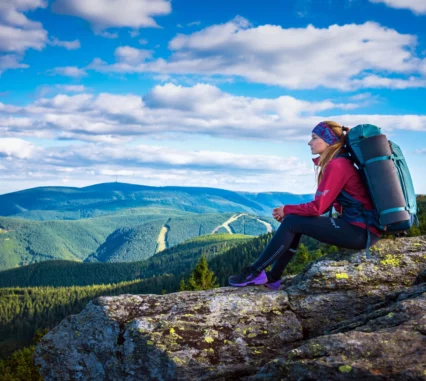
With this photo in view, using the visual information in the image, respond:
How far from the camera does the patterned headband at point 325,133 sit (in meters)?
11.1

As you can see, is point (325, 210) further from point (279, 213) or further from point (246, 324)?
point (246, 324)

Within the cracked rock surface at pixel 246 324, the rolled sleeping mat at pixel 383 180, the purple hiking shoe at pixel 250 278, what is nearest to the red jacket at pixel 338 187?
the rolled sleeping mat at pixel 383 180

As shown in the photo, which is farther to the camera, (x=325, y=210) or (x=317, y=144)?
(x=317, y=144)

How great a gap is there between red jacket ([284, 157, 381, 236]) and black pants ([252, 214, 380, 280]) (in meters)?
0.24

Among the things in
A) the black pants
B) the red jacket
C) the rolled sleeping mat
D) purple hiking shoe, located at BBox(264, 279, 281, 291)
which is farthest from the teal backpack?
purple hiking shoe, located at BBox(264, 279, 281, 291)

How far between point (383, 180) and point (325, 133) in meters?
2.22

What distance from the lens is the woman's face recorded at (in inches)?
446

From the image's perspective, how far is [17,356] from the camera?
9450 cm

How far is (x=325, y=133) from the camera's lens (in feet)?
36.9

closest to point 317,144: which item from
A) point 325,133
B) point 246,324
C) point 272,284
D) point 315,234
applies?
point 325,133

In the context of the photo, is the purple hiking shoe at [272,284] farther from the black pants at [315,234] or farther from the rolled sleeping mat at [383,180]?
the rolled sleeping mat at [383,180]

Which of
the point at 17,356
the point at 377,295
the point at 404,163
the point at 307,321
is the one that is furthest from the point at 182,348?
the point at 17,356

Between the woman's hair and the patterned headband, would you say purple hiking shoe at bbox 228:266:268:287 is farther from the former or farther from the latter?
the patterned headband

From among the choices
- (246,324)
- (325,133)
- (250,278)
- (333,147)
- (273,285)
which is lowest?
(246,324)
